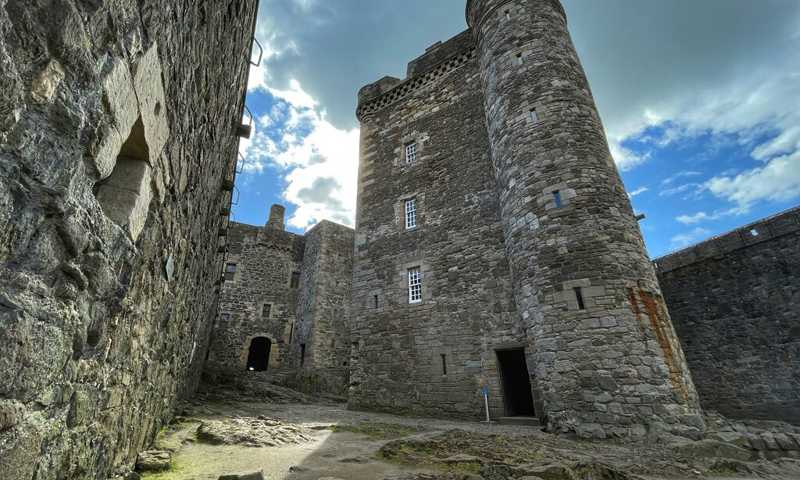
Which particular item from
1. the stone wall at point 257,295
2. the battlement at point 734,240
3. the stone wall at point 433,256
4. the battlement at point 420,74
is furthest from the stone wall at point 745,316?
the stone wall at point 257,295

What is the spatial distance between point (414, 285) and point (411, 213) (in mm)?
2695

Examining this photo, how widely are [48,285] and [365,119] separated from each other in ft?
52.3

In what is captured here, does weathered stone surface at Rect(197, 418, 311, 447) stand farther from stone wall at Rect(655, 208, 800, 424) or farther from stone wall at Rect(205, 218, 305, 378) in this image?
stone wall at Rect(205, 218, 305, 378)

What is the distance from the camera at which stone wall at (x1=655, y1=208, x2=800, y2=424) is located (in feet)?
33.9

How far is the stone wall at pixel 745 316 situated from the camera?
1033cm

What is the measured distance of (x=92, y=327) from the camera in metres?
1.99

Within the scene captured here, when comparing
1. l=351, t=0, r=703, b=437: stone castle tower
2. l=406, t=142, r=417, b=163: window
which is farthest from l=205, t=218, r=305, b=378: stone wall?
l=406, t=142, r=417, b=163: window

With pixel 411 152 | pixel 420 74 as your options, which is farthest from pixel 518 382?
pixel 420 74

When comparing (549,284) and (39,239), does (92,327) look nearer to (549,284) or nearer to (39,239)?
(39,239)

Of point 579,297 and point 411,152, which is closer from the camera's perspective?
point 579,297

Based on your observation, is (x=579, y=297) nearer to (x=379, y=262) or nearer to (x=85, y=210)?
(x=379, y=262)

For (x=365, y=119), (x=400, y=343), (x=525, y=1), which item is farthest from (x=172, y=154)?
(x=365, y=119)

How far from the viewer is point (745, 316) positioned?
36.6ft

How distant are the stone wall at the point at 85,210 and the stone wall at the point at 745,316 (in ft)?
48.4
